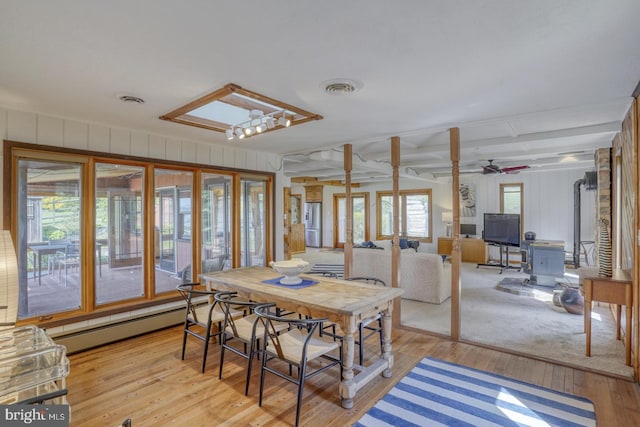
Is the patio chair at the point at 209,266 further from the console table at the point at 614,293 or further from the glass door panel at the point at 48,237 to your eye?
the console table at the point at 614,293

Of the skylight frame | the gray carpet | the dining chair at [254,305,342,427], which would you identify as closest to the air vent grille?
the skylight frame

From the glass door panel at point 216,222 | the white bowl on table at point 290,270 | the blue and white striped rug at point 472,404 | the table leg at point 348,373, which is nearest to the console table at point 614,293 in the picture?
the blue and white striped rug at point 472,404

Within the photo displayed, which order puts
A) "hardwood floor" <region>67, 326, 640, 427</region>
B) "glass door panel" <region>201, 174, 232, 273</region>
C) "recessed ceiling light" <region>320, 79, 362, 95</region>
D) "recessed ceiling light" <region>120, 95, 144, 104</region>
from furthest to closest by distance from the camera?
"glass door panel" <region>201, 174, 232, 273</region>
"recessed ceiling light" <region>120, 95, 144, 104</region>
"recessed ceiling light" <region>320, 79, 362, 95</region>
"hardwood floor" <region>67, 326, 640, 427</region>

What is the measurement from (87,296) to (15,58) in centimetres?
241

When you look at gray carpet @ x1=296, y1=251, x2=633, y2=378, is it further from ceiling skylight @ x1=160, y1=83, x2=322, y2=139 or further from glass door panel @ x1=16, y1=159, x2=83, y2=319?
glass door panel @ x1=16, y1=159, x2=83, y2=319

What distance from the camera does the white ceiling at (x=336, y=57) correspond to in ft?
5.12

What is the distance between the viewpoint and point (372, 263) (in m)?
5.68

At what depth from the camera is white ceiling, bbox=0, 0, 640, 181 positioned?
1.56 meters

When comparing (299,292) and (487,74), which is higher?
(487,74)

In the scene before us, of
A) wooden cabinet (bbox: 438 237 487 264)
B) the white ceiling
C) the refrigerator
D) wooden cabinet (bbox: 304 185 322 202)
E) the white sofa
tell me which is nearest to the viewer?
the white ceiling

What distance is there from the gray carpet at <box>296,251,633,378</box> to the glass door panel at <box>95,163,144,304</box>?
3383 mm

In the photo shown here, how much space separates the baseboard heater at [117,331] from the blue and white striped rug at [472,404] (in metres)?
2.82

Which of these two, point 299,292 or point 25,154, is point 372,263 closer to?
point 299,292

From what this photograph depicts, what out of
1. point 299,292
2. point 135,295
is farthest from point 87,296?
point 299,292
